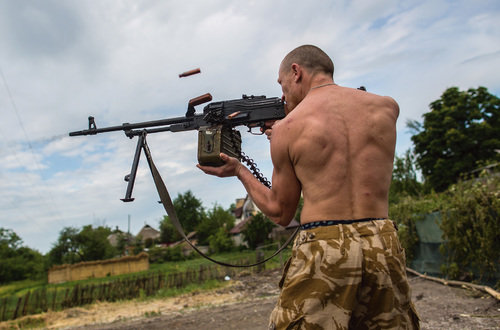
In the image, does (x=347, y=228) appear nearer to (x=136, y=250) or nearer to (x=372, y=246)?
(x=372, y=246)

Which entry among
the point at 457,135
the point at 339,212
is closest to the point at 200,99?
the point at 339,212

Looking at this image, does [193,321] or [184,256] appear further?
[184,256]

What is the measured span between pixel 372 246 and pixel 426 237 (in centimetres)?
1039

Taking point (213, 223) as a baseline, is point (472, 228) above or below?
below

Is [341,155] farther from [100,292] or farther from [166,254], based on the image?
[166,254]

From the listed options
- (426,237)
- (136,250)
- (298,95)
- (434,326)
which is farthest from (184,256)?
(298,95)

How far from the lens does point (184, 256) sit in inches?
1897

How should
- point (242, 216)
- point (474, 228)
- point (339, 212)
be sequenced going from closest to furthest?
point (339, 212)
point (474, 228)
point (242, 216)

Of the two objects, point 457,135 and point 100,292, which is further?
point 457,135

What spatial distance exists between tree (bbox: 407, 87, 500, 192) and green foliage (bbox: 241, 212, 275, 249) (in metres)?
15.8

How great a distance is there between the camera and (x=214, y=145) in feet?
10.3

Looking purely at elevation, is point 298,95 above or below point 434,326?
above

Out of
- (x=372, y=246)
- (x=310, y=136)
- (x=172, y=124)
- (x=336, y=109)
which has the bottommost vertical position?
(x=372, y=246)

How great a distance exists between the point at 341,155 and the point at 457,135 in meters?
29.4
